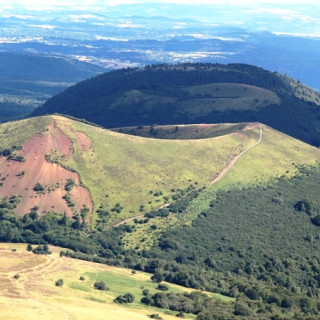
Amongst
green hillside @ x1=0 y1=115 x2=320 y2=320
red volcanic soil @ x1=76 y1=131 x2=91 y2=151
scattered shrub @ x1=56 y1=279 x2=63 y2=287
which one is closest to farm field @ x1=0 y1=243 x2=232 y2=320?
scattered shrub @ x1=56 y1=279 x2=63 y2=287

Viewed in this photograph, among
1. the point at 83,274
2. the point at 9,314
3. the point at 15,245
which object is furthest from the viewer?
Answer: the point at 15,245

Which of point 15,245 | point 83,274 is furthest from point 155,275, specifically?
point 15,245

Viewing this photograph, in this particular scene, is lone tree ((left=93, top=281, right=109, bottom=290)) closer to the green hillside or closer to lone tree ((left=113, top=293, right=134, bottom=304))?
the green hillside

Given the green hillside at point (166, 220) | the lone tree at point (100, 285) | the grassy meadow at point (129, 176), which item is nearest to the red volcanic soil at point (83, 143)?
the green hillside at point (166, 220)

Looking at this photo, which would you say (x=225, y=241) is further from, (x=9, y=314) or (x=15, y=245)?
(x=9, y=314)

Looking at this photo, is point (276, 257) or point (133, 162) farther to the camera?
point (133, 162)

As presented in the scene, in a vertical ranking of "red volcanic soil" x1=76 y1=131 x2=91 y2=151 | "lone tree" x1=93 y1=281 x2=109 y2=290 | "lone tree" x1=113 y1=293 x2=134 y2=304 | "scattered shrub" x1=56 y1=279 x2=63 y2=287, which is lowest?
"lone tree" x1=93 y1=281 x2=109 y2=290

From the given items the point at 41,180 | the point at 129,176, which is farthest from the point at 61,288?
the point at 129,176
